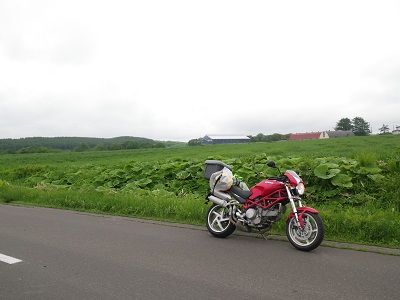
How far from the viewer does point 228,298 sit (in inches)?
131

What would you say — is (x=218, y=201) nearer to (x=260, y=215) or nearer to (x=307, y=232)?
(x=260, y=215)

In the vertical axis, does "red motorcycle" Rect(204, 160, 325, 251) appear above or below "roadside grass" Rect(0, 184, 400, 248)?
above

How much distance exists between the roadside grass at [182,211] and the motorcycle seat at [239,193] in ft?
2.86

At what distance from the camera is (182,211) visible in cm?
718

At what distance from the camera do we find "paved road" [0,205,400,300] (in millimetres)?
3457

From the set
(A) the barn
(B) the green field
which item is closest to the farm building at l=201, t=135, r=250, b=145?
(A) the barn

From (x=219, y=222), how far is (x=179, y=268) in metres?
1.74

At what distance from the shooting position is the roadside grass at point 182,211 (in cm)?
526

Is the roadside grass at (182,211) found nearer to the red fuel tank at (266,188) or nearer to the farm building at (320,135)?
the red fuel tank at (266,188)

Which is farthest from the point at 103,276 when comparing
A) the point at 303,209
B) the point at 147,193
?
the point at 147,193

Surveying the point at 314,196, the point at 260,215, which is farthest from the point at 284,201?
the point at 314,196

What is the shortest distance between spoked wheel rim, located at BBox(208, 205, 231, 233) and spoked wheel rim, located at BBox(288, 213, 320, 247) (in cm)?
118

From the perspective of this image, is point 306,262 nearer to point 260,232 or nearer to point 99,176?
point 260,232

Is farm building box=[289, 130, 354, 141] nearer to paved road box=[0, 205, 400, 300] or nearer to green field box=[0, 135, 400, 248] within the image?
green field box=[0, 135, 400, 248]
